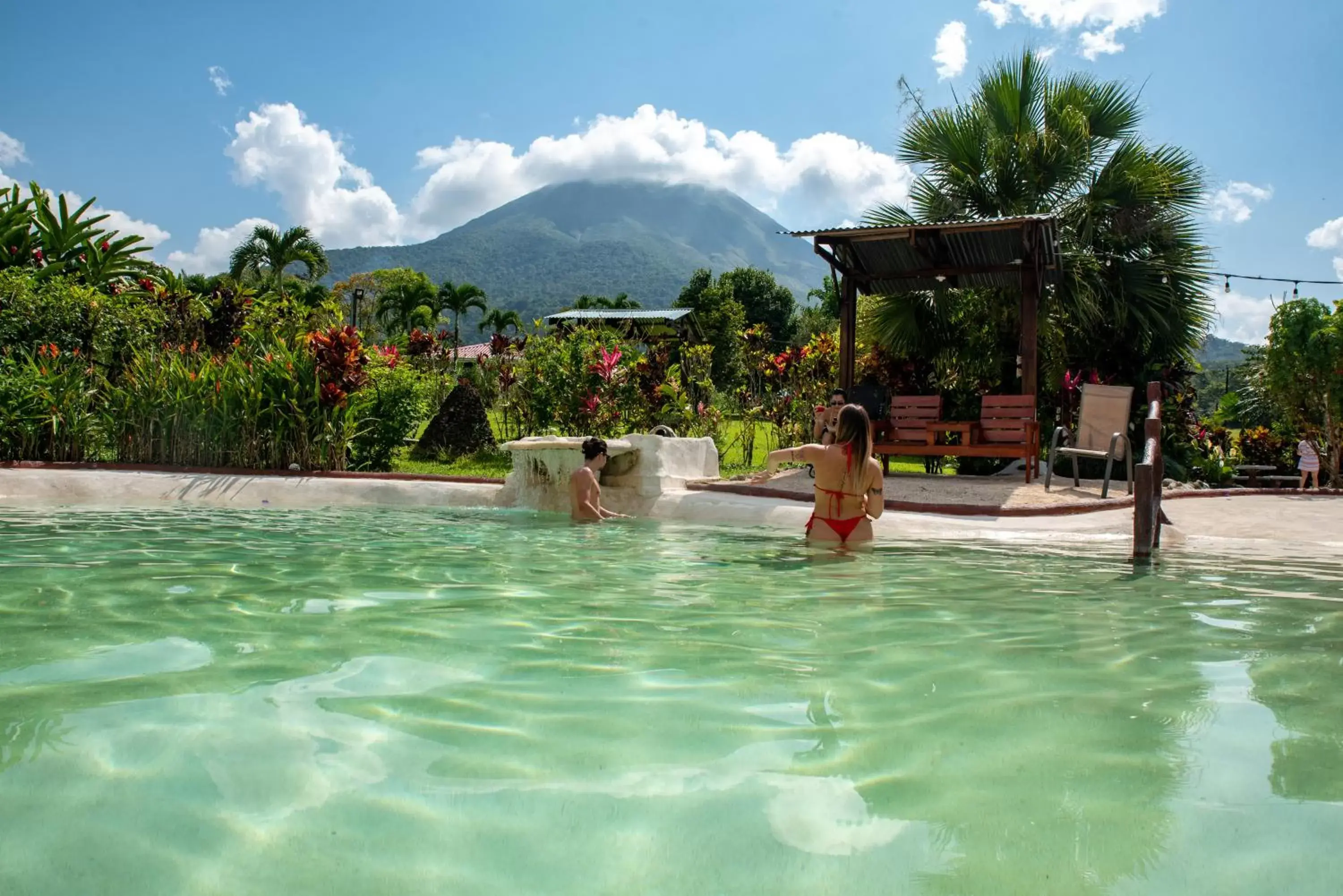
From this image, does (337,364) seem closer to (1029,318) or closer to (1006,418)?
(1006,418)

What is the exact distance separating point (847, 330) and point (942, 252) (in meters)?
1.48

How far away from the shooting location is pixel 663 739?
96.4 inches

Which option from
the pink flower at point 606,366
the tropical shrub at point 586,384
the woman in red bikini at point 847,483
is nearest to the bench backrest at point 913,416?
the tropical shrub at point 586,384

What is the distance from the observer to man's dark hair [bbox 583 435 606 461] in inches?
309

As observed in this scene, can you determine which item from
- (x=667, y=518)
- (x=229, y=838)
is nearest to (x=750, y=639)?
(x=229, y=838)

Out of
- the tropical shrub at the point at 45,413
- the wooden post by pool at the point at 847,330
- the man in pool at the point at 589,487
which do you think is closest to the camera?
the man in pool at the point at 589,487

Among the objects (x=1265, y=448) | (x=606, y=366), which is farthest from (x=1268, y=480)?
(x=606, y=366)

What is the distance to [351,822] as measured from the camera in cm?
197

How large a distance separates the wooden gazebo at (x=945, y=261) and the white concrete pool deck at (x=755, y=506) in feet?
9.78

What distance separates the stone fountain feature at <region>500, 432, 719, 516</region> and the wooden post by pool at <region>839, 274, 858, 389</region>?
2.66 metres

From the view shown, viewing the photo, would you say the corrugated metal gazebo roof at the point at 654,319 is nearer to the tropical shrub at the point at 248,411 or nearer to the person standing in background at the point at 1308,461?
the person standing in background at the point at 1308,461

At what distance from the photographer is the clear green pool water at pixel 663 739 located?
5.99 feet

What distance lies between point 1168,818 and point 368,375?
9.97 metres

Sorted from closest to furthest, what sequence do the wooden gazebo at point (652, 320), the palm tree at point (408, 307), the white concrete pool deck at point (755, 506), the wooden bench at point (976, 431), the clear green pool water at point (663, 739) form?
the clear green pool water at point (663, 739) → the white concrete pool deck at point (755, 506) → the wooden bench at point (976, 431) → the wooden gazebo at point (652, 320) → the palm tree at point (408, 307)
